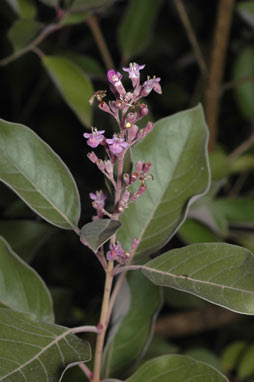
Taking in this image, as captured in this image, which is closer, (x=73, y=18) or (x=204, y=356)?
(x=73, y=18)

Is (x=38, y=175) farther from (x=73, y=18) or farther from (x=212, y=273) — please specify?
(x=73, y=18)

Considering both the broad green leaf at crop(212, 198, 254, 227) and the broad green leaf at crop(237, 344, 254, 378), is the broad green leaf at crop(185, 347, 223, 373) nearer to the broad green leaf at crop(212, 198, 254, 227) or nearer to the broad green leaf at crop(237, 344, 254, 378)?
the broad green leaf at crop(237, 344, 254, 378)

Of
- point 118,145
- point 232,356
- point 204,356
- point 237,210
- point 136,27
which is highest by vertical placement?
point 118,145

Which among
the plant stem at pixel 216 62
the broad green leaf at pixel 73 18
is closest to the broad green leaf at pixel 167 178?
the broad green leaf at pixel 73 18

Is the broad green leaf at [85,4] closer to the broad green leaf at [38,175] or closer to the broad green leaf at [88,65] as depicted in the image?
the broad green leaf at [88,65]

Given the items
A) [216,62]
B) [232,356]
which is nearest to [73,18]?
[216,62]

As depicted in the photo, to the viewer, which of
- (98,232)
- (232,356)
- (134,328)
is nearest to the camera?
(98,232)
